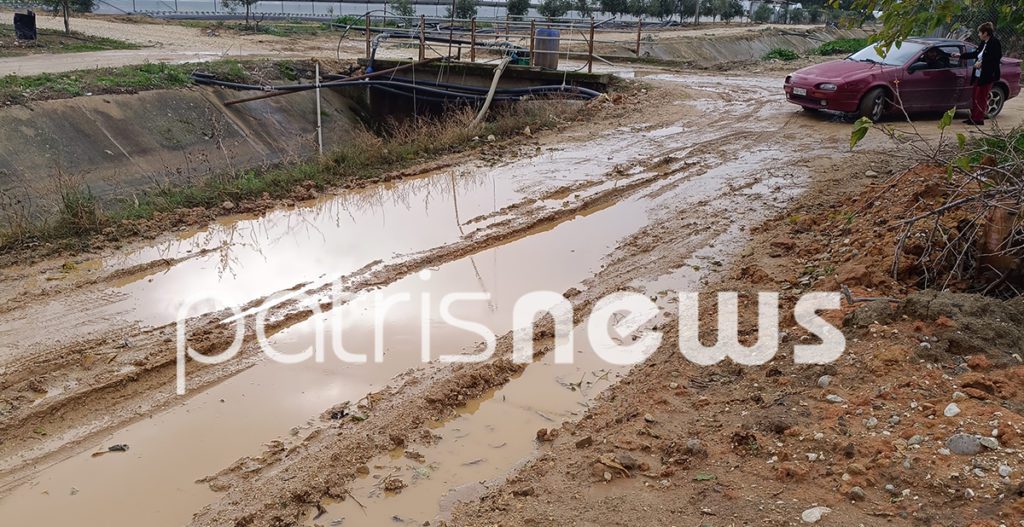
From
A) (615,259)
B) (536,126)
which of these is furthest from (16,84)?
(615,259)

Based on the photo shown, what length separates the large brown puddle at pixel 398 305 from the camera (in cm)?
459

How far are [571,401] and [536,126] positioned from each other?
10.1 metres

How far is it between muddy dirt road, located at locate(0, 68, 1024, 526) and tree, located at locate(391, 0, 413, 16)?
99.6ft

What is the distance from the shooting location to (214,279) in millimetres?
7535

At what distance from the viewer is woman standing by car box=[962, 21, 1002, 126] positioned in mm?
12391

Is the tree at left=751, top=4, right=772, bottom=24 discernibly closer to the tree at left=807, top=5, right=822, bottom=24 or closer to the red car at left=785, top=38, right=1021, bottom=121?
the tree at left=807, top=5, right=822, bottom=24

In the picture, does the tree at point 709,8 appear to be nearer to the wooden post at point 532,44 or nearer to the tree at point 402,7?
the tree at point 402,7

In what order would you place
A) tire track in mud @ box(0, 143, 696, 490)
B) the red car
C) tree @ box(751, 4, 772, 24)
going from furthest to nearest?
tree @ box(751, 4, 772, 24), the red car, tire track in mud @ box(0, 143, 696, 490)

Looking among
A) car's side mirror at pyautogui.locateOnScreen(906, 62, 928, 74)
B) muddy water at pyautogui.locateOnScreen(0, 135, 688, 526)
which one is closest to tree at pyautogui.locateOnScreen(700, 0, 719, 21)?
car's side mirror at pyautogui.locateOnScreen(906, 62, 928, 74)

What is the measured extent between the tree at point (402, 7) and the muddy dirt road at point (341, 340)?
3037 centimetres

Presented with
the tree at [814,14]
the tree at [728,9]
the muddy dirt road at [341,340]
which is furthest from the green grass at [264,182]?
the tree at [814,14]

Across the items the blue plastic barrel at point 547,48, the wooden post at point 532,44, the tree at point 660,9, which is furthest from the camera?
the tree at point 660,9

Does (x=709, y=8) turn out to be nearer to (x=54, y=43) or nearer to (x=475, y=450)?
(x=54, y=43)

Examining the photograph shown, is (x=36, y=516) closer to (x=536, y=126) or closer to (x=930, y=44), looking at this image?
(x=536, y=126)
